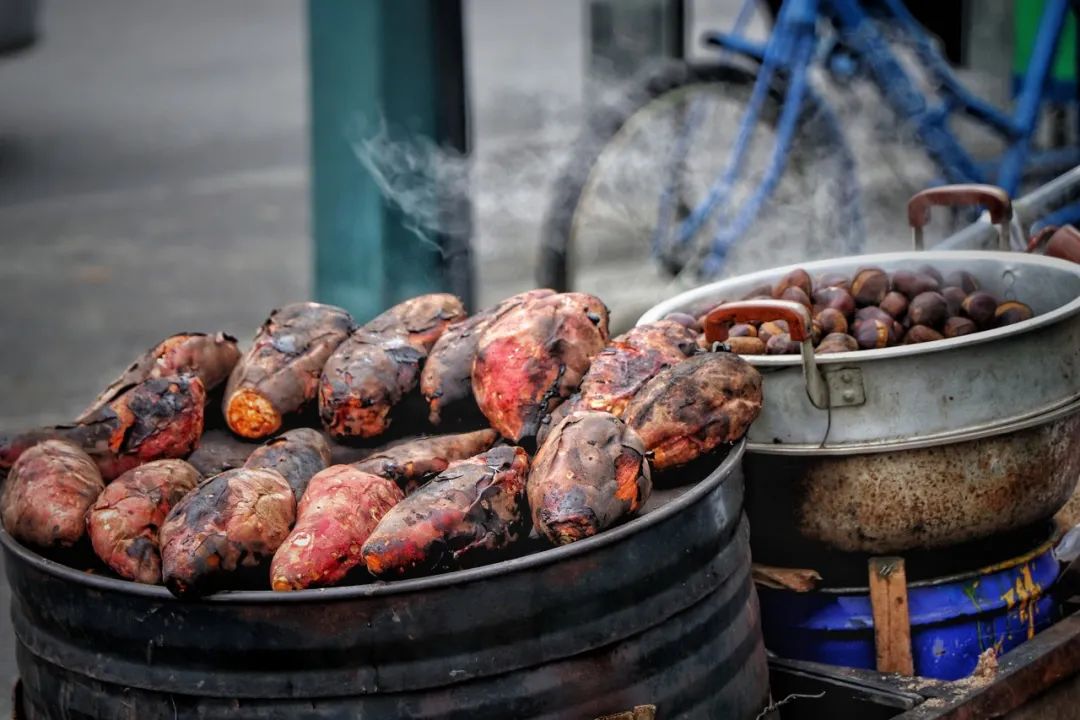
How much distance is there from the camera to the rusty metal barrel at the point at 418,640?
1610 millimetres

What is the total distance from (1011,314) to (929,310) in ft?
0.43

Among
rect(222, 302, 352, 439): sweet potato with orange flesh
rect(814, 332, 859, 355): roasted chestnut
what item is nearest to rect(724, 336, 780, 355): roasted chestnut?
→ rect(814, 332, 859, 355): roasted chestnut

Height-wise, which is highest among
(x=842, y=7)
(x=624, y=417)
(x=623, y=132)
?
(x=842, y=7)

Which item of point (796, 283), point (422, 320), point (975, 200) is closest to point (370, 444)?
point (422, 320)

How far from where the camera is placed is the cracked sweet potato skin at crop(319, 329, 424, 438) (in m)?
2.12

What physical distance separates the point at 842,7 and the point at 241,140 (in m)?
5.95

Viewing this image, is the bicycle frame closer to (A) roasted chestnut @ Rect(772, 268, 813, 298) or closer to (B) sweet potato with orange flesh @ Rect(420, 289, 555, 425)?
(A) roasted chestnut @ Rect(772, 268, 813, 298)

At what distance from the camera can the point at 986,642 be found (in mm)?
2297

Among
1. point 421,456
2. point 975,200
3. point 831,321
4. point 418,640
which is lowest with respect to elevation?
point 418,640

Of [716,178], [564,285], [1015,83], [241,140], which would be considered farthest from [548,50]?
[564,285]

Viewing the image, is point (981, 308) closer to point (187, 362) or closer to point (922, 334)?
point (922, 334)

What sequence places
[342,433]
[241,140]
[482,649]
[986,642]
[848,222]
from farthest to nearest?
[241,140], [848,222], [986,642], [342,433], [482,649]

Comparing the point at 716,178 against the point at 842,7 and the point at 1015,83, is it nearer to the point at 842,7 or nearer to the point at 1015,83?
the point at 842,7

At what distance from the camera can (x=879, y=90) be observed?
483cm
